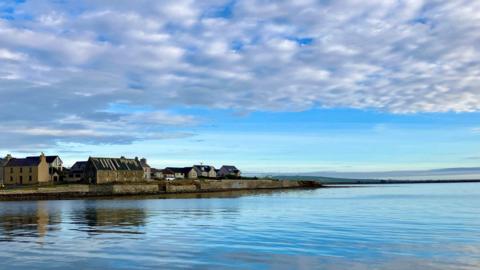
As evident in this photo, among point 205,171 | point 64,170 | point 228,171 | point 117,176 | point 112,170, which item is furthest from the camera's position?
point 228,171

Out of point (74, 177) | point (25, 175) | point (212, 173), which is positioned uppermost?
point (212, 173)

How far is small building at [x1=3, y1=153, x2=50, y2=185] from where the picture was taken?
11281 cm

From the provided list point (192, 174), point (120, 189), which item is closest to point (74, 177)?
point (120, 189)

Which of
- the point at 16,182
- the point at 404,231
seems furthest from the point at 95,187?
the point at 404,231

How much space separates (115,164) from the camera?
119938 millimetres

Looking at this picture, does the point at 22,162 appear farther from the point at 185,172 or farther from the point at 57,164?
the point at 185,172

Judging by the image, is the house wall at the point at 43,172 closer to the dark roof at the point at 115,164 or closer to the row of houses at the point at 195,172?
the dark roof at the point at 115,164

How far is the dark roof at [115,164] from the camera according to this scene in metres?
114

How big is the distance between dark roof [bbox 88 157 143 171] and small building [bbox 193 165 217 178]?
47699 millimetres

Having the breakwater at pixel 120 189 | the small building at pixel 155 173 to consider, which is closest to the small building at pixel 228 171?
the small building at pixel 155 173

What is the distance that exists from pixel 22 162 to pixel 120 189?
1162 inches

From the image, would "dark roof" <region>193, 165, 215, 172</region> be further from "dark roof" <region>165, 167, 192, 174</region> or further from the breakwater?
the breakwater

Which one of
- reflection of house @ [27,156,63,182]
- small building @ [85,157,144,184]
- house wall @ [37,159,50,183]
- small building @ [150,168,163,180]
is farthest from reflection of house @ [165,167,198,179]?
house wall @ [37,159,50,183]

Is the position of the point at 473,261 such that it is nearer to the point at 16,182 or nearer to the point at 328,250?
the point at 328,250
